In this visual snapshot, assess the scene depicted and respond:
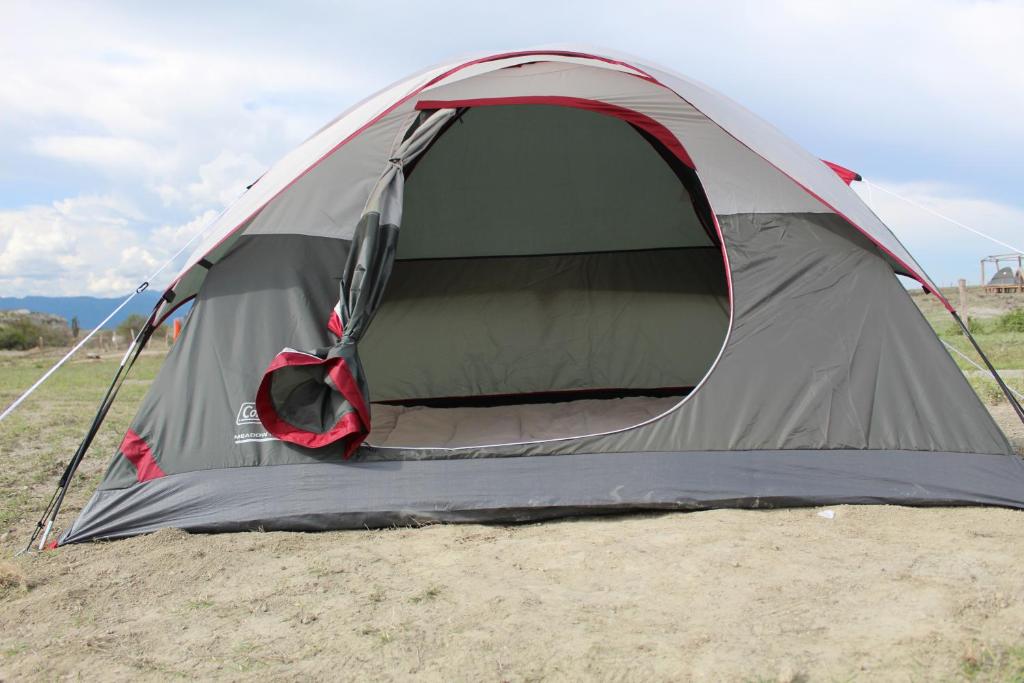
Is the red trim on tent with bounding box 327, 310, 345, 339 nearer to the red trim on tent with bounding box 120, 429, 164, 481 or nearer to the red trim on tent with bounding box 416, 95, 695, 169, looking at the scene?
the red trim on tent with bounding box 120, 429, 164, 481

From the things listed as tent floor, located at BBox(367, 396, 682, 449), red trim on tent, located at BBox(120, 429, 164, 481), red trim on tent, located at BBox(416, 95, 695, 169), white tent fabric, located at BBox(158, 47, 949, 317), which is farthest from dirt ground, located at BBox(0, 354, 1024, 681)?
red trim on tent, located at BBox(416, 95, 695, 169)

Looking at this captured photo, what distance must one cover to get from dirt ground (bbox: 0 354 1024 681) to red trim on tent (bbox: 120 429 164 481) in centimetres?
27

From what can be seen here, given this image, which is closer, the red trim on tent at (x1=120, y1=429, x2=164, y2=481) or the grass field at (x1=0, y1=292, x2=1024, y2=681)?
the grass field at (x1=0, y1=292, x2=1024, y2=681)

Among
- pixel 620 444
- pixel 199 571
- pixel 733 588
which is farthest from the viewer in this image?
pixel 620 444

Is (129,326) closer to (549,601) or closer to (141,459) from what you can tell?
(141,459)

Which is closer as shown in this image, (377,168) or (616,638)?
(616,638)

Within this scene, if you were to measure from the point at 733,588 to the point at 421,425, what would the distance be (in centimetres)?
242

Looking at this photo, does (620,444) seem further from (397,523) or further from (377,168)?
(377,168)

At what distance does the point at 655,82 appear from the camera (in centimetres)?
362

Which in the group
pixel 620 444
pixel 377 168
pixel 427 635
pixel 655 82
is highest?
pixel 655 82

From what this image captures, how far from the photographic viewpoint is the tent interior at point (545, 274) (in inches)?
213

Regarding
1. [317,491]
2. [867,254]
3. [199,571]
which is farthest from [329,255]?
[867,254]

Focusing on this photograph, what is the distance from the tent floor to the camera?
4.26m

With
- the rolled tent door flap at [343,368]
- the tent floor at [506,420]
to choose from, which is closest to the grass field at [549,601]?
the rolled tent door flap at [343,368]
